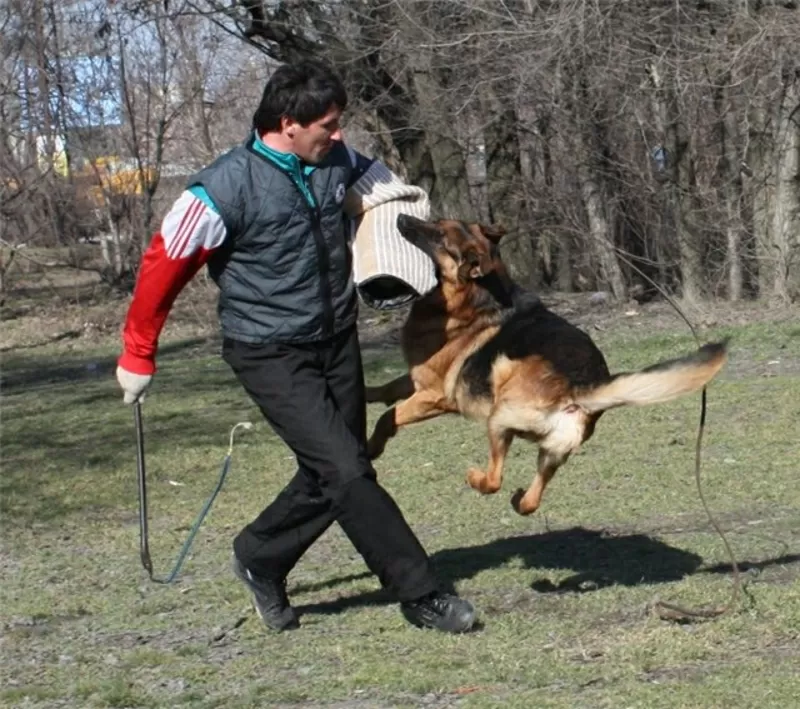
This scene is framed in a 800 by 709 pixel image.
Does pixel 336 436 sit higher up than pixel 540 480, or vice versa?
pixel 336 436

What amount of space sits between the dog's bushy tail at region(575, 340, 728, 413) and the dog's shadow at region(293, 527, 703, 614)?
86 centimetres

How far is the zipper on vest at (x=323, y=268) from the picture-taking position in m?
5.19

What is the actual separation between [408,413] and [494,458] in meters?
0.42

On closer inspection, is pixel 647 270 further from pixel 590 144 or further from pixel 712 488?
pixel 712 488

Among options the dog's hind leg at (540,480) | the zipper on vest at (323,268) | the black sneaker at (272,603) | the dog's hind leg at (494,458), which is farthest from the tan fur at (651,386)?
the black sneaker at (272,603)

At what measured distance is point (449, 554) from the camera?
22.4 ft

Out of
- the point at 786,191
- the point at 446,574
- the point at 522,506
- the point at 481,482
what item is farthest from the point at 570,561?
the point at 786,191

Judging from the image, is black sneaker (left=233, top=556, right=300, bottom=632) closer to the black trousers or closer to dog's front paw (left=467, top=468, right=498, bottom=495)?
the black trousers

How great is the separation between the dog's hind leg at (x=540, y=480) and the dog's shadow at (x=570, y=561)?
38cm

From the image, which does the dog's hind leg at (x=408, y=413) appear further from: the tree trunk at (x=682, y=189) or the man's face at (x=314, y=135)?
the tree trunk at (x=682, y=189)

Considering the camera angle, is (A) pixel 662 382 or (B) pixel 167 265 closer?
(B) pixel 167 265

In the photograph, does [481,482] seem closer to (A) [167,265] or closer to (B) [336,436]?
(B) [336,436]

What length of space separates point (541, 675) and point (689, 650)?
1.68 ft

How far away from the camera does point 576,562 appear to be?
21.3 feet
